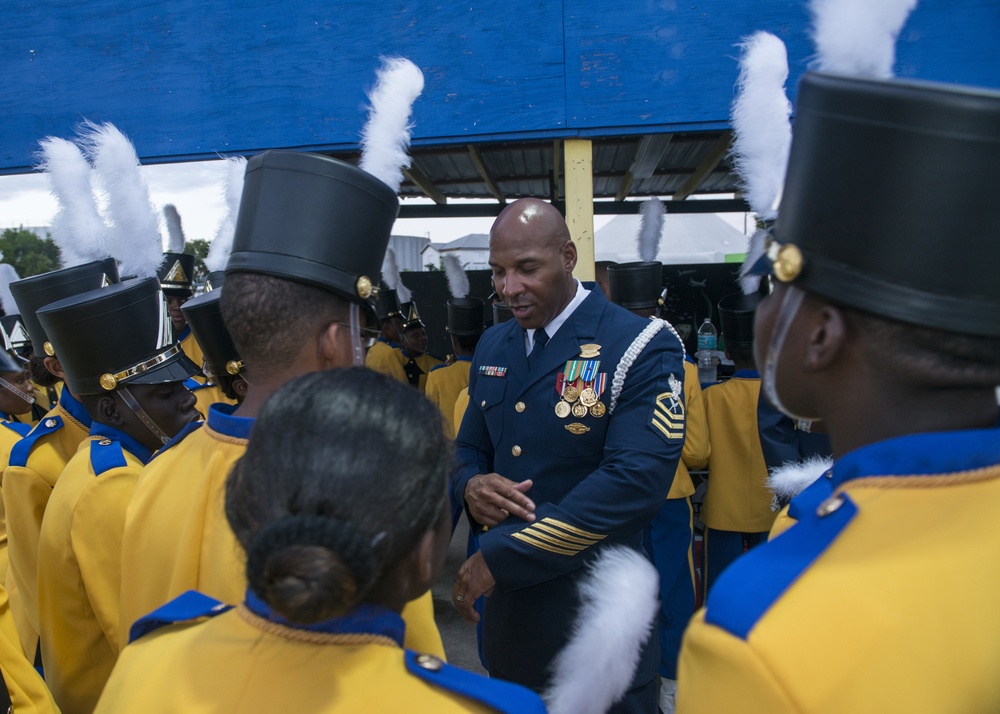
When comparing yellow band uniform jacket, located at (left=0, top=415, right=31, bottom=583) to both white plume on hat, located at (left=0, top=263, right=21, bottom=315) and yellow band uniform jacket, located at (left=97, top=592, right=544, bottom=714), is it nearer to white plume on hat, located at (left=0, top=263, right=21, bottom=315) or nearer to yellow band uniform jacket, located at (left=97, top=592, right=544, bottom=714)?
yellow band uniform jacket, located at (left=97, top=592, right=544, bottom=714)

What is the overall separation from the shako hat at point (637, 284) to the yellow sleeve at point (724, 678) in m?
4.24

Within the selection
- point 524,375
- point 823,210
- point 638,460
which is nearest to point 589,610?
point 823,210

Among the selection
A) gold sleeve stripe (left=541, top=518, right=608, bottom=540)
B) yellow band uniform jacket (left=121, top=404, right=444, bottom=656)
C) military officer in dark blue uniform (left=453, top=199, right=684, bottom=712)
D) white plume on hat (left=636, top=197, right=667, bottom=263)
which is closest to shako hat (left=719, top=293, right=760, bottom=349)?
white plume on hat (left=636, top=197, right=667, bottom=263)

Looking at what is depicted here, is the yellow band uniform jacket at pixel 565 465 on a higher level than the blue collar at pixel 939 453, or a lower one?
lower

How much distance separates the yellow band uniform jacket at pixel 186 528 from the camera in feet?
5.08

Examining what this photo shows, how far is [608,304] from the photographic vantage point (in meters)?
2.76

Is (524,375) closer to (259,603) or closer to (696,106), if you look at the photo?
(259,603)

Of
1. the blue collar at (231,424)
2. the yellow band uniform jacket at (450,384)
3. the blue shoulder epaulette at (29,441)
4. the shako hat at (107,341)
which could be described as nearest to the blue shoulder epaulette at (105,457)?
the shako hat at (107,341)

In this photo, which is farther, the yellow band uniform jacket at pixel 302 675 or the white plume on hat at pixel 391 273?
the white plume on hat at pixel 391 273

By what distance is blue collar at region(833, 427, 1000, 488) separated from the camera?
98cm

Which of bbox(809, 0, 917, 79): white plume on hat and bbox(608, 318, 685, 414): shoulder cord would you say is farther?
bbox(608, 318, 685, 414): shoulder cord

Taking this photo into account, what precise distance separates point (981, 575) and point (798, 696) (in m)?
0.31

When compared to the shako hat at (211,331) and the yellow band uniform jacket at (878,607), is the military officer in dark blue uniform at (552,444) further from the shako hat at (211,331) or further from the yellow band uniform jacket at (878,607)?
the yellow band uniform jacket at (878,607)

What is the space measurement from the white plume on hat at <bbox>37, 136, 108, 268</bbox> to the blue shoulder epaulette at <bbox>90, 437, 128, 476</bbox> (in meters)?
2.44
